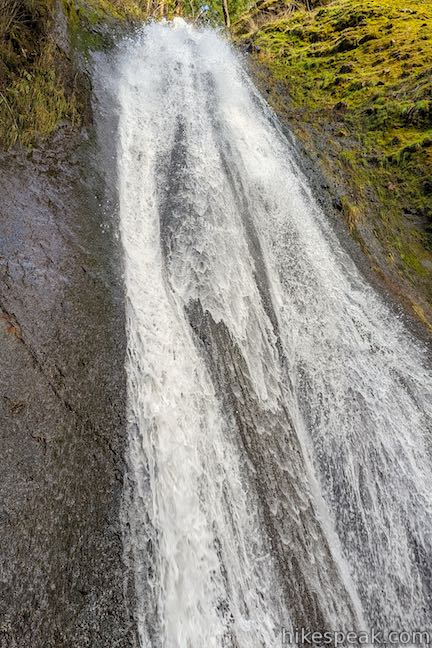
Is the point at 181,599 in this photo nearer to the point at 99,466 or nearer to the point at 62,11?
the point at 99,466

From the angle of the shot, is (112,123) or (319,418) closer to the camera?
(319,418)

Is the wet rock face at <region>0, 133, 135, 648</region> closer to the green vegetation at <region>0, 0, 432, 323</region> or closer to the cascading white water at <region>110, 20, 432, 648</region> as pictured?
the cascading white water at <region>110, 20, 432, 648</region>

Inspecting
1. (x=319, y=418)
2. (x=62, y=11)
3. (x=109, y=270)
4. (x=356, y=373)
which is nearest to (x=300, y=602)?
(x=319, y=418)

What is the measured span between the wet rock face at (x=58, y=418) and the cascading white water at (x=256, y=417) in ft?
0.76

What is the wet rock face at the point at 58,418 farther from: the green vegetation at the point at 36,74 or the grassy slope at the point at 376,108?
the grassy slope at the point at 376,108

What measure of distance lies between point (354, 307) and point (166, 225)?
10.7 ft

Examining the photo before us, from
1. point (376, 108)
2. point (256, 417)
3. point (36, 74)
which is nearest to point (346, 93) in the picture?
point (376, 108)

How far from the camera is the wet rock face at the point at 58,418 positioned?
8.41 feet

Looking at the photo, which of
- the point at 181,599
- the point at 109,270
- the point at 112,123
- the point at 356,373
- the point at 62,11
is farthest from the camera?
the point at 62,11

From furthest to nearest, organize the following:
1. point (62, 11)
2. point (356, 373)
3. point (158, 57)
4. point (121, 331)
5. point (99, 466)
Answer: point (158, 57) → point (62, 11) → point (356, 373) → point (121, 331) → point (99, 466)

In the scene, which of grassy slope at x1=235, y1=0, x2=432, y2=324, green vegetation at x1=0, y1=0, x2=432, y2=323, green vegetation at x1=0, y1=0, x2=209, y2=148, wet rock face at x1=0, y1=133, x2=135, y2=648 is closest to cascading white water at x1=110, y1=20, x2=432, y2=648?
wet rock face at x1=0, y1=133, x2=135, y2=648

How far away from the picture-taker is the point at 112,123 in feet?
22.8

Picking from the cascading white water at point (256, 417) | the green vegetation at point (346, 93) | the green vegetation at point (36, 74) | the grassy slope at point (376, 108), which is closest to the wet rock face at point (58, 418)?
the cascading white water at point (256, 417)

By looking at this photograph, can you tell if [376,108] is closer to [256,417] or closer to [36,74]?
[36,74]
